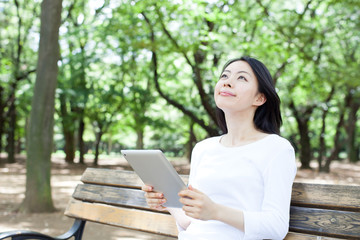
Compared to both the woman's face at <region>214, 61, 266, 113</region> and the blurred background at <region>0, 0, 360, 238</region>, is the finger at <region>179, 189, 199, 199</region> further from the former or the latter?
the blurred background at <region>0, 0, 360, 238</region>

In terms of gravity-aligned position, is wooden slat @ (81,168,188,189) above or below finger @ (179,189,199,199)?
below

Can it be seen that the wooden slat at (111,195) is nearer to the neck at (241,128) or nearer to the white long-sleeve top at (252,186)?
the white long-sleeve top at (252,186)

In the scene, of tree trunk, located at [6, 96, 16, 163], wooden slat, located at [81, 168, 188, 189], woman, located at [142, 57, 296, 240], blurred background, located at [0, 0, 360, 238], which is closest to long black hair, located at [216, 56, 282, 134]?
woman, located at [142, 57, 296, 240]

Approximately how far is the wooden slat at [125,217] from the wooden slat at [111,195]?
1.6 inches

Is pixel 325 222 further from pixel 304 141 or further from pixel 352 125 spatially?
pixel 352 125

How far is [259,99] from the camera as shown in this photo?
2.30m

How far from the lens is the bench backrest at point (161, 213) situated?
2176 mm

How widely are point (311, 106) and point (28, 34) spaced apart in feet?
46.8

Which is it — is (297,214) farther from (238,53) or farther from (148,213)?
(238,53)

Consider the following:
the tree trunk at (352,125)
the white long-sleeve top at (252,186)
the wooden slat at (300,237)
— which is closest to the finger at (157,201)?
the white long-sleeve top at (252,186)

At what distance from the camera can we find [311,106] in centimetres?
2008

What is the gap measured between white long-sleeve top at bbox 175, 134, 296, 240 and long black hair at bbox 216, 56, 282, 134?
0.52 ft

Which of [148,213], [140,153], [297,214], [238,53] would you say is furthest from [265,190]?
[238,53]

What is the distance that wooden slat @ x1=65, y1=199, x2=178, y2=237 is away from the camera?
288 centimetres
